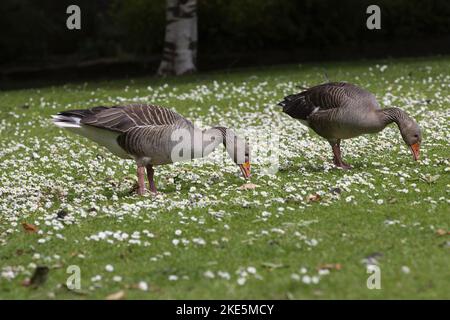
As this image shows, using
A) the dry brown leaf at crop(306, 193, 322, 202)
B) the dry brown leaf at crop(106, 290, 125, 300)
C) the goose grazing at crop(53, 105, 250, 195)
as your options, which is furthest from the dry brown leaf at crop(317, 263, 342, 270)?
the goose grazing at crop(53, 105, 250, 195)

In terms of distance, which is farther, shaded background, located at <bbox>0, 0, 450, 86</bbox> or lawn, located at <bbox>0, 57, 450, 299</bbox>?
shaded background, located at <bbox>0, 0, 450, 86</bbox>

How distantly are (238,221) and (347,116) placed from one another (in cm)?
321

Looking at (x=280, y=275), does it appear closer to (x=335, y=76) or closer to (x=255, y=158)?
(x=255, y=158)

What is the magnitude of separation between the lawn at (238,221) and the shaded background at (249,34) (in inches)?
455

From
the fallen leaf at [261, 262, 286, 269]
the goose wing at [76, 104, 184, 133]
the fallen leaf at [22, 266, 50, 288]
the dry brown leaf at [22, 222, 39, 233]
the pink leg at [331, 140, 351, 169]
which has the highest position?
the goose wing at [76, 104, 184, 133]

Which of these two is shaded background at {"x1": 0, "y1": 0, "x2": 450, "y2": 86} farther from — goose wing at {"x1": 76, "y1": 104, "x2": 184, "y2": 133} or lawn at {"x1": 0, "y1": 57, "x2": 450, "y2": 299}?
goose wing at {"x1": 76, "y1": 104, "x2": 184, "y2": 133}

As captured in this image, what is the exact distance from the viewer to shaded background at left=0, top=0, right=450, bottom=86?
27.7m

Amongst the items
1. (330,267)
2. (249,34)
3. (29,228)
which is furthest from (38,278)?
(249,34)

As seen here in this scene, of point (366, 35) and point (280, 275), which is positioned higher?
point (366, 35)

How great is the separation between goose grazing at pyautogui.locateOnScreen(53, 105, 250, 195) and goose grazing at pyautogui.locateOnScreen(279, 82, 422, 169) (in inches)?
62.3
